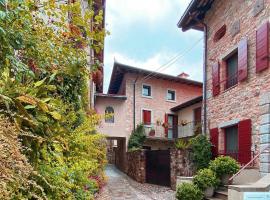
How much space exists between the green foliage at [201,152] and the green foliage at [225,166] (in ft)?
6.54

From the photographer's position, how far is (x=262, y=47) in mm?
9391

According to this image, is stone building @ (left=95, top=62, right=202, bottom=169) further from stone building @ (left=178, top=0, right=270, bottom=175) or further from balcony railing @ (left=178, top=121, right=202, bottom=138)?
stone building @ (left=178, top=0, right=270, bottom=175)

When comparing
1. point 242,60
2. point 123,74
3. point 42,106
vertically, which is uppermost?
point 123,74

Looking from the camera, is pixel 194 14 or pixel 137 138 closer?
pixel 194 14

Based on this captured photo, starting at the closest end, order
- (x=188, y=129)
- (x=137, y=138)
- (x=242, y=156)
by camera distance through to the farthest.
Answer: (x=242, y=156) < (x=188, y=129) < (x=137, y=138)

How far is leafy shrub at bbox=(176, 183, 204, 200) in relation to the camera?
948 centimetres

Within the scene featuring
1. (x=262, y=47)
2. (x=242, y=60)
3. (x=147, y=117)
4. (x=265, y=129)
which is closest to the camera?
(x=265, y=129)

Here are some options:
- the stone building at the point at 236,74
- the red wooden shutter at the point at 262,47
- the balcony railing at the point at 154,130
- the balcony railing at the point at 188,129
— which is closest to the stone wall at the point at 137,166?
the balcony railing at the point at 154,130

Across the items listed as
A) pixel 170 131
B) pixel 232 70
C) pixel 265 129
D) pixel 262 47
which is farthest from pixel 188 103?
pixel 265 129

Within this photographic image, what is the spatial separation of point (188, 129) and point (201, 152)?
30.7ft

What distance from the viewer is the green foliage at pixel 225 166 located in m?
9.45

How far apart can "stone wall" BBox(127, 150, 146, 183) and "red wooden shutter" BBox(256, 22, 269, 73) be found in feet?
30.2

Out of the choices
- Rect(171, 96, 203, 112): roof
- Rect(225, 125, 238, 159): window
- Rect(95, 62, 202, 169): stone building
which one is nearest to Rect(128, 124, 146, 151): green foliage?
Rect(95, 62, 202, 169): stone building

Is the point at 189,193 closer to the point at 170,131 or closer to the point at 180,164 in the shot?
the point at 180,164
